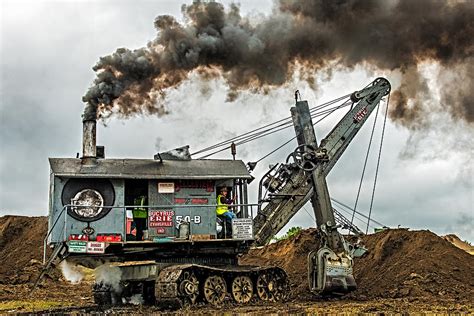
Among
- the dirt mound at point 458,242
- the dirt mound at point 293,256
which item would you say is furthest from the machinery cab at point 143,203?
the dirt mound at point 458,242

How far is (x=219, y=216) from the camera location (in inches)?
880

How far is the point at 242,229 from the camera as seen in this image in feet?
72.0

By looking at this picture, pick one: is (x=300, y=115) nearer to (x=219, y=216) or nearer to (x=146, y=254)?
(x=219, y=216)

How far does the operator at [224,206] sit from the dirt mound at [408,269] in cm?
421

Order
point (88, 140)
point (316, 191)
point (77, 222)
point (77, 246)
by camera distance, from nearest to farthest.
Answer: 1. point (77, 246)
2. point (77, 222)
3. point (88, 140)
4. point (316, 191)

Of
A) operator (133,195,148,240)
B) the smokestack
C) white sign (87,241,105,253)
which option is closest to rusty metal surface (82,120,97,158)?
the smokestack

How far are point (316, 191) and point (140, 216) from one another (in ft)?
19.6

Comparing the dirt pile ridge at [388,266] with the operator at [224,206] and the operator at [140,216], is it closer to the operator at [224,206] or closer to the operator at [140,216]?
the operator at [224,206]

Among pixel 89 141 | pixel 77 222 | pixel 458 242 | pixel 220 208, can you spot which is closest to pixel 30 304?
pixel 77 222

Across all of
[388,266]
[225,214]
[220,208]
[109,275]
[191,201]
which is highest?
[191,201]

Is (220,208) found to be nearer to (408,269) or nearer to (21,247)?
(408,269)

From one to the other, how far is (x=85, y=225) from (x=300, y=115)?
8239 millimetres

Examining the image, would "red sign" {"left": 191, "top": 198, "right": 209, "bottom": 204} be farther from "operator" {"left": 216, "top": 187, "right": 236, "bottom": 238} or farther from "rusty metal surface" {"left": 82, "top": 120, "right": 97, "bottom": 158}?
"rusty metal surface" {"left": 82, "top": 120, "right": 97, "bottom": 158}

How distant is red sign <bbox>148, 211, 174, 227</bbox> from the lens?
69.8 feet
